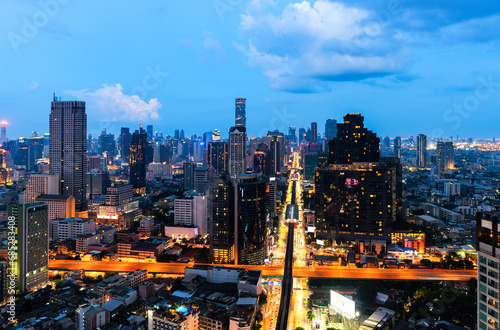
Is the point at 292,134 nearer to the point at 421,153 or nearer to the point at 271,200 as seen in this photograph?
the point at 421,153

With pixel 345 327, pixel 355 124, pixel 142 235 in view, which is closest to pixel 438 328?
pixel 345 327

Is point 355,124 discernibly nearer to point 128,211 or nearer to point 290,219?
point 290,219

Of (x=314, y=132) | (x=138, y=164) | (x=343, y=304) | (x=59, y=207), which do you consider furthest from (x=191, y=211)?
(x=314, y=132)

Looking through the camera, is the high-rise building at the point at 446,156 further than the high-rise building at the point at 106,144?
No

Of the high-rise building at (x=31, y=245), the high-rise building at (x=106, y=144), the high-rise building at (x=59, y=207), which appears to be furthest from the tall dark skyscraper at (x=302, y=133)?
the high-rise building at (x=31, y=245)

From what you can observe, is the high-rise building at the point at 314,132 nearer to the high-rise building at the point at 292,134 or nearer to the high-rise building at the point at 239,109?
the high-rise building at the point at 292,134
